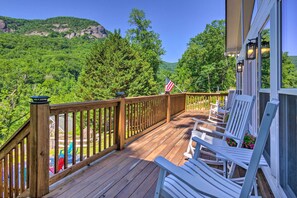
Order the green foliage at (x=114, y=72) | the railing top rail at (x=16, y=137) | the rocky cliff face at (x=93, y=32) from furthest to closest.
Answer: the rocky cliff face at (x=93, y=32) < the green foliage at (x=114, y=72) < the railing top rail at (x=16, y=137)

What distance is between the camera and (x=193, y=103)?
1013 centimetres


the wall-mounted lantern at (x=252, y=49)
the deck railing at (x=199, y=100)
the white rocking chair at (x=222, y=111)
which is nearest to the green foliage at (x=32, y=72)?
the deck railing at (x=199, y=100)

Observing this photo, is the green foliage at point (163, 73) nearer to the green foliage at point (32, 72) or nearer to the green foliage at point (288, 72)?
the green foliage at point (32, 72)

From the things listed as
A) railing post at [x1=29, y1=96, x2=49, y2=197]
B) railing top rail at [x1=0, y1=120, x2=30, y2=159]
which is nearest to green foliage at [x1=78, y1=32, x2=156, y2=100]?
railing top rail at [x1=0, y1=120, x2=30, y2=159]

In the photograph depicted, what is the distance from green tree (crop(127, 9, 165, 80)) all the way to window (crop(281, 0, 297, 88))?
23.3 metres

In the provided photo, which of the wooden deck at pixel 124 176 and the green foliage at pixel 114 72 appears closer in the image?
the wooden deck at pixel 124 176

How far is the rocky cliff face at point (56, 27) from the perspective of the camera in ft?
106

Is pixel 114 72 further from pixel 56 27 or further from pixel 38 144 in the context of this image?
pixel 56 27

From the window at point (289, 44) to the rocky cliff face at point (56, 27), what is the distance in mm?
34176

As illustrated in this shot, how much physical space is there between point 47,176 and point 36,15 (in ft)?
150

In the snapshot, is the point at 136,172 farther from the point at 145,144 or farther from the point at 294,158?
the point at 294,158

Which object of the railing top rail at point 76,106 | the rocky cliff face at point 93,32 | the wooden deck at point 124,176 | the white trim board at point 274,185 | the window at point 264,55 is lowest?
the wooden deck at point 124,176

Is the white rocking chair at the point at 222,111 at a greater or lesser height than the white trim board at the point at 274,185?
greater

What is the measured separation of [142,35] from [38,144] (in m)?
25.4
